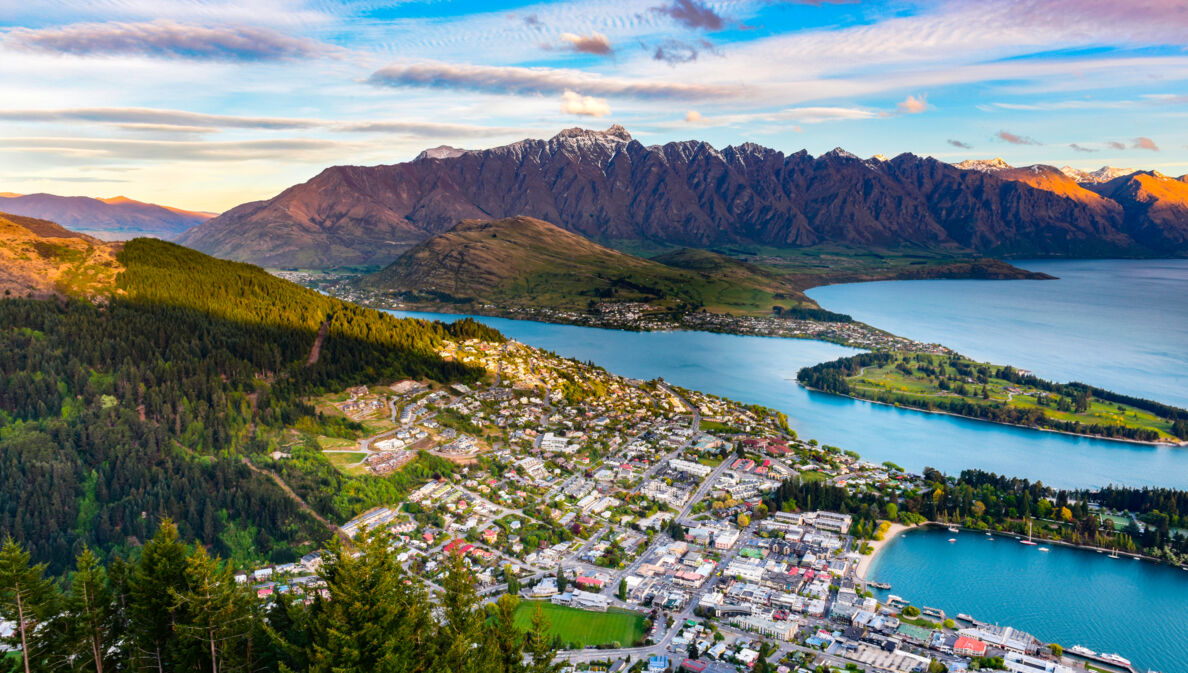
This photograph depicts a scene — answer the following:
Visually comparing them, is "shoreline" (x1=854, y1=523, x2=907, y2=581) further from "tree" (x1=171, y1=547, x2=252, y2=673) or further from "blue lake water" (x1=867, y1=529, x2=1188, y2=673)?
"tree" (x1=171, y1=547, x2=252, y2=673)

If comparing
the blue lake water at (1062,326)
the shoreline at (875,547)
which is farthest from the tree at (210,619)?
the blue lake water at (1062,326)

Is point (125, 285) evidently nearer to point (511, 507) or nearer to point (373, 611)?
point (511, 507)

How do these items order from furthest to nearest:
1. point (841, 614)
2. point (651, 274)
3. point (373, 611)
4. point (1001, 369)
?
point (651, 274) < point (1001, 369) < point (841, 614) < point (373, 611)

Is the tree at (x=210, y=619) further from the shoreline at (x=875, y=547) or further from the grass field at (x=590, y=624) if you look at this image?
the shoreline at (x=875, y=547)

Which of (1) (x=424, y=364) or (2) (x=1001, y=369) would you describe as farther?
(2) (x=1001, y=369)

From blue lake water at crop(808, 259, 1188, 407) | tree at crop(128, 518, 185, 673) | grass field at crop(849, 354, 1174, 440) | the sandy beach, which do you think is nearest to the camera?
tree at crop(128, 518, 185, 673)

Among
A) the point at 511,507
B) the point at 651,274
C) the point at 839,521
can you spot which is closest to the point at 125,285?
the point at 511,507

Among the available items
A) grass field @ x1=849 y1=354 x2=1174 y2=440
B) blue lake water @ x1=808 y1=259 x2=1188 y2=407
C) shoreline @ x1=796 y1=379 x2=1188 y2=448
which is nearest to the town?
shoreline @ x1=796 y1=379 x2=1188 y2=448
